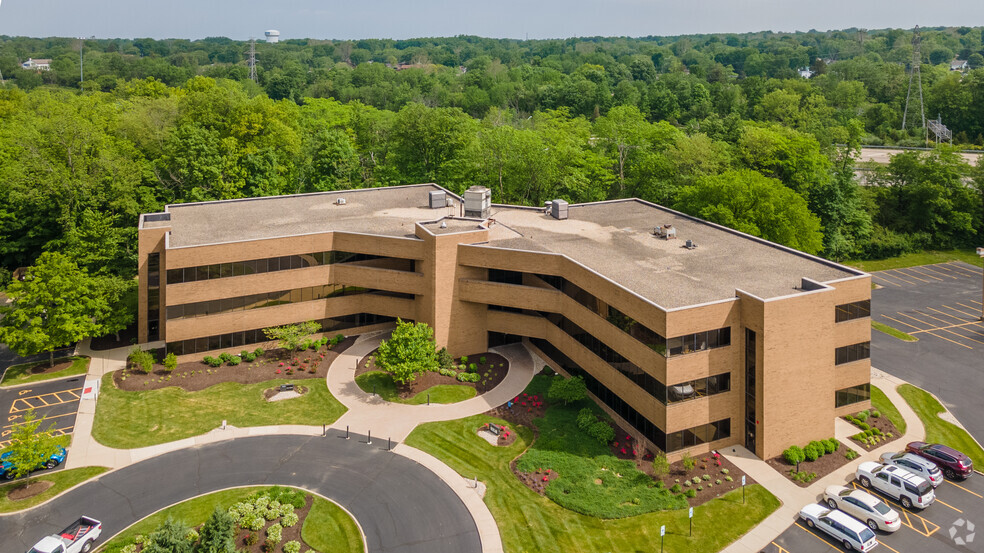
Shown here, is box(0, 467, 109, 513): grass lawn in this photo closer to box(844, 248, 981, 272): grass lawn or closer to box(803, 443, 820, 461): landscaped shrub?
box(803, 443, 820, 461): landscaped shrub

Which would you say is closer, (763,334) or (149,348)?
(763,334)

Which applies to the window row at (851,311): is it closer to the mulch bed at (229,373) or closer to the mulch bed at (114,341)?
the mulch bed at (229,373)

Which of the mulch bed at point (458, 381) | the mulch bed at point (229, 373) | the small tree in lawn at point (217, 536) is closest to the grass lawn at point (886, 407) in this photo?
the mulch bed at point (458, 381)

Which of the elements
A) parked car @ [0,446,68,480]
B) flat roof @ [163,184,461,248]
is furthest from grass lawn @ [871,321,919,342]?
parked car @ [0,446,68,480]

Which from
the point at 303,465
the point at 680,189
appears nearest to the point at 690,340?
the point at 303,465

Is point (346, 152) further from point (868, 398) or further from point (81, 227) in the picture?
point (868, 398)

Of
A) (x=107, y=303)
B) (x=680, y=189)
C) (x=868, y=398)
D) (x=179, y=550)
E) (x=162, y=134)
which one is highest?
(x=162, y=134)

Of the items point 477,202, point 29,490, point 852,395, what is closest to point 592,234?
point 477,202
